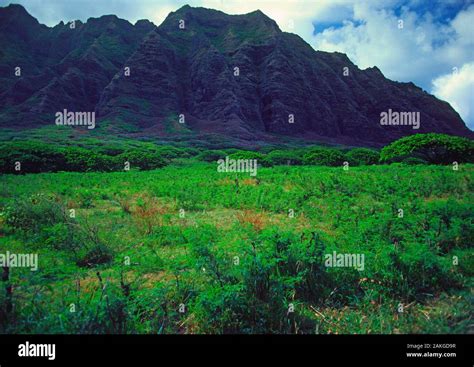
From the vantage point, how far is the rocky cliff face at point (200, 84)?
90188mm

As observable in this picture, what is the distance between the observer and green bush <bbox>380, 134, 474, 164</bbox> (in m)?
33.1

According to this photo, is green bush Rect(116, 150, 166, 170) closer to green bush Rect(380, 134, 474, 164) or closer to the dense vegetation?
the dense vegetation

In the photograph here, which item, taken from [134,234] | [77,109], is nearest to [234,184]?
[134,234]

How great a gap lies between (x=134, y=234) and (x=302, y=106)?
107 m

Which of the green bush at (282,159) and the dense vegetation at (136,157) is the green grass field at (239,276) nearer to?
the dense vegetation at (136,157)

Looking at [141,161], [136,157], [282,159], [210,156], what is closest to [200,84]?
[210,156]

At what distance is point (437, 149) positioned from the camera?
33.8 m

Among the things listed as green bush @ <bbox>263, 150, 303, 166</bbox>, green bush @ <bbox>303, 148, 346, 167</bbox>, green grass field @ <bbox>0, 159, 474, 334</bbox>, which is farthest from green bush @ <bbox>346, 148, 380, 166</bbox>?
green grass field @ <bbox>0, 159, 474, 334</bbox>

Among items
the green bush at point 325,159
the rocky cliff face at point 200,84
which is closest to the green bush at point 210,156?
the green bush at point 325,159

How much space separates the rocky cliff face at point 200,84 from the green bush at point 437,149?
5114 cm

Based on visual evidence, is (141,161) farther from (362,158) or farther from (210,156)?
(362,158)

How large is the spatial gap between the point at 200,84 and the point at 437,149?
8268cm
